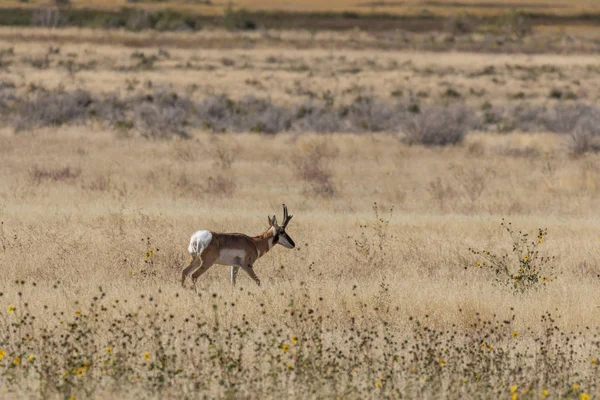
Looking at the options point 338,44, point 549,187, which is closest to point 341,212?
point 549,187

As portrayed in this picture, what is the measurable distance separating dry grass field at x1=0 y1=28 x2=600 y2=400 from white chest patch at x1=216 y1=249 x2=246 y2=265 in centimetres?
33

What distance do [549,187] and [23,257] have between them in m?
10.9

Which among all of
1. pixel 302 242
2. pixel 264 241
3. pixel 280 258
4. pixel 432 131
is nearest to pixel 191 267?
pixel 264 241

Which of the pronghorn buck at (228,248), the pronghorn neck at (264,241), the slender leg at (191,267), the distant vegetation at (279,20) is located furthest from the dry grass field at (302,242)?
the distant vegetation at (279,20)

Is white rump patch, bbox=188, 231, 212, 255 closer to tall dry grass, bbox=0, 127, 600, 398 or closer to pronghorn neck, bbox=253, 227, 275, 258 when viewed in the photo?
tall dry grass, bbox=0, 127, 600, 398

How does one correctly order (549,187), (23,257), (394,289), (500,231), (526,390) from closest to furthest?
(526,390), (394,289), (23,257), (500,231), (549,187)

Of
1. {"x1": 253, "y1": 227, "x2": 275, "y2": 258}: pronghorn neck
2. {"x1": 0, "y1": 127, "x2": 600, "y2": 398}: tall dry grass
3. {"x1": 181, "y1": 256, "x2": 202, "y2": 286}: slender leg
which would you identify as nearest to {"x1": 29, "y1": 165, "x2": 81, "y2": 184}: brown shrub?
{"x1": 0, "y1": 127, "x2": 600, "y2": 398}: tall dry grass

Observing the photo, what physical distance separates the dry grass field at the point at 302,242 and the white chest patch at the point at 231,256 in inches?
12.9

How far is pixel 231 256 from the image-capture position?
35.2ft

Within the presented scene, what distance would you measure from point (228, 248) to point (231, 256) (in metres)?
0.09

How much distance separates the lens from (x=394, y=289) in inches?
440

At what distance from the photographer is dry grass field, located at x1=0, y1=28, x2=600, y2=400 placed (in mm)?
8023

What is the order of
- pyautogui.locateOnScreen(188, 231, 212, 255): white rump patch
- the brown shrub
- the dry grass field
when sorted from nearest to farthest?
the dry grass field < pyautogui.locateOnScreen(188, 231, 212, 255): white rump patch < the brown shrub

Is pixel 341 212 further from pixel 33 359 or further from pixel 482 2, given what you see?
pixel 482 2
